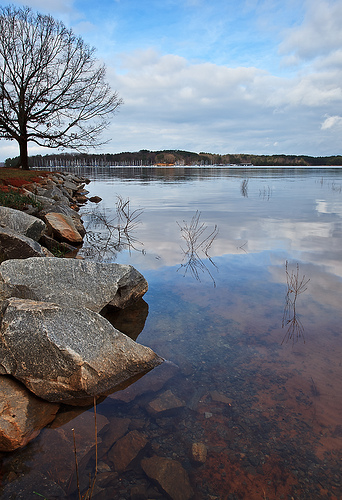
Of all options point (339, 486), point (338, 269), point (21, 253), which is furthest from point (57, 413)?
point (338, 269)

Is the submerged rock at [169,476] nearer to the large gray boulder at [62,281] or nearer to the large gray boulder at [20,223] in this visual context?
the large gray boulder at [62,281]

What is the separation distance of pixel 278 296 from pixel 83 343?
12.8 feet

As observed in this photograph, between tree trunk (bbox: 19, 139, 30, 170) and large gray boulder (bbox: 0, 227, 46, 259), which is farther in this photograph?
tree trunk (bbox: 19, 139, 30, 170)

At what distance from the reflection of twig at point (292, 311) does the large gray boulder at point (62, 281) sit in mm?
2649

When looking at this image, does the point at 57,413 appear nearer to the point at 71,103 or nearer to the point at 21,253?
the point at 21,253

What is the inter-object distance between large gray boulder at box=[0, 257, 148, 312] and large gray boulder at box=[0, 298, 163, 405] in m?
0.56

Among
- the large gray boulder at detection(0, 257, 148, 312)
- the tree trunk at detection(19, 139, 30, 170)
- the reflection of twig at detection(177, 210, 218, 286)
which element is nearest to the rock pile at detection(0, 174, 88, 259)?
the large gray boulder at detection(0, 257, 148, 312)

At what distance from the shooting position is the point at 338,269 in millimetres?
7762

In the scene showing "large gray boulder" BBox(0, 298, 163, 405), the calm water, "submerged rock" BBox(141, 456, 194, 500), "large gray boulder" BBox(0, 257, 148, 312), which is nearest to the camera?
"submerged rock" BBox(141, 456, 194, 500)

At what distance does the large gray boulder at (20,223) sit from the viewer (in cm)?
707

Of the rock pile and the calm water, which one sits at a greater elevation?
the rock pile

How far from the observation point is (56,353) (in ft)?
11.3

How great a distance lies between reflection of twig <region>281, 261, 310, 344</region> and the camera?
4887 millimetres

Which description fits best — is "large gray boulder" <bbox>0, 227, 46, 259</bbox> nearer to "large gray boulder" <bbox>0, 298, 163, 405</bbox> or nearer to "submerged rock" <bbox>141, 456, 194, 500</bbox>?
"large gray boulder" <bbox>0, 298, 163, 405</bbox>
